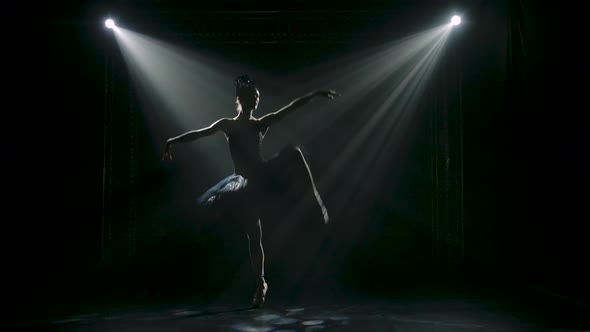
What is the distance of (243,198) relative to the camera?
13.4 ft

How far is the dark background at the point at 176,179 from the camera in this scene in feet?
17.8

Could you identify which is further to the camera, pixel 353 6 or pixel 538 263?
pixel 353 6

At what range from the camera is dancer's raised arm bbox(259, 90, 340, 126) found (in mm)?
3933

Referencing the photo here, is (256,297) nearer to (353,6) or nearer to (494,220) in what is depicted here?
(494,220)

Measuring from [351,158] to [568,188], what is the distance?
8.28ft

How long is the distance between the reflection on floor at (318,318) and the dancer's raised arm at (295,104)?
1.79 metres

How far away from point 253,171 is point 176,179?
2032 mm

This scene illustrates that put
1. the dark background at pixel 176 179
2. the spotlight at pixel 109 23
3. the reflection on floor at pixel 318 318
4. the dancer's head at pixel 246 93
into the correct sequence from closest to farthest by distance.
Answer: the reflection on floor at pixel 318 318, the dancer's head at pixel 246 93, the dark background at pixel 176 179, the spotlight at pixel 109 23

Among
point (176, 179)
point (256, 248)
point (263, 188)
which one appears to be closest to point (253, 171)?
point (263, 188)

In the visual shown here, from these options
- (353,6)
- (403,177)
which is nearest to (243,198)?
(403,177)

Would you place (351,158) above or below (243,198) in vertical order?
above

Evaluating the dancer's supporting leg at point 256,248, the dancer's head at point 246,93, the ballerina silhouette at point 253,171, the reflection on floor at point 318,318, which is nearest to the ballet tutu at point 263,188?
the ballerina silhouette at point 253,171

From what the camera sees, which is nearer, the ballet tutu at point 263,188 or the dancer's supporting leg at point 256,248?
the ballet tutu at point 263,188

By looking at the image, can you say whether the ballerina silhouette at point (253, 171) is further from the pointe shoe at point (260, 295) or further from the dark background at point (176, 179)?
the dark background at point (176, 179)
